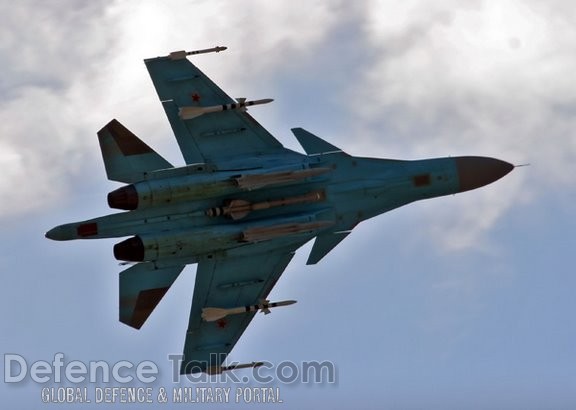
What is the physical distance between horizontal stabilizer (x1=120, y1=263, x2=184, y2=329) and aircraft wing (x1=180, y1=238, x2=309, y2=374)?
1.15 meters

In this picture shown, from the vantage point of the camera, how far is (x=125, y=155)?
40.4 metres

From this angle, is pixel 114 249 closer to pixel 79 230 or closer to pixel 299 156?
pixel 79 230

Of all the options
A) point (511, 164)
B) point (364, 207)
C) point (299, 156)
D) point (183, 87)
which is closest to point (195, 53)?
point (183, 87)

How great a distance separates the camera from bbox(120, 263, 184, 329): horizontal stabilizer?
42312 millimetres

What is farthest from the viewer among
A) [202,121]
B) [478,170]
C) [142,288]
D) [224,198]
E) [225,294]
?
[225,294]

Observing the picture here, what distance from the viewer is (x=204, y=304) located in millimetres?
43500

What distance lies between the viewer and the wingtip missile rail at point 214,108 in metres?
41.0

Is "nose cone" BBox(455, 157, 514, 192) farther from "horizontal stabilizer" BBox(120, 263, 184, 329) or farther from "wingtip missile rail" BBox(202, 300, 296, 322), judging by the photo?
"horizontal stabilizer" BBox(120, 263, 184, 329)

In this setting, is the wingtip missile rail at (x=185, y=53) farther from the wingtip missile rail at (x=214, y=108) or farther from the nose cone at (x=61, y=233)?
the nose cone at (x=61, y=233)

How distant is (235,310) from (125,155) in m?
6.74

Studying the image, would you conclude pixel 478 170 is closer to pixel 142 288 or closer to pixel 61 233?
pixel 142 288

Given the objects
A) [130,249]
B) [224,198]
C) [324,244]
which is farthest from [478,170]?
[130,249]

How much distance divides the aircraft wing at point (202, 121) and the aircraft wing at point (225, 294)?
3.36 metres

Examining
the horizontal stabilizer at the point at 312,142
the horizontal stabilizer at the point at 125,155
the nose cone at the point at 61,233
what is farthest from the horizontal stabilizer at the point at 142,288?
the horizontal stabilizer at the point at 312,142
